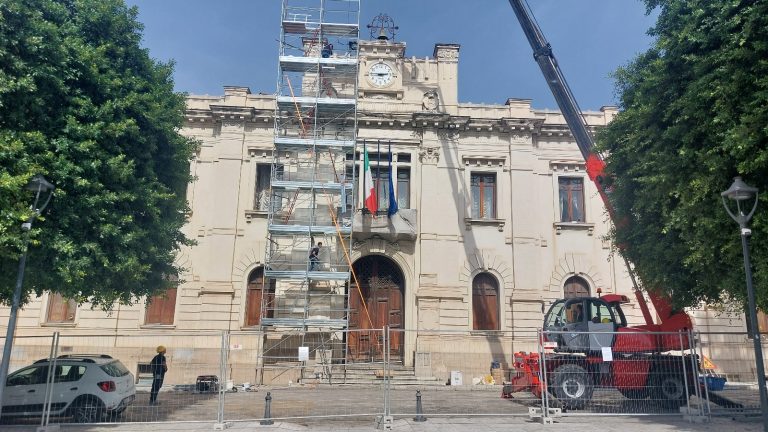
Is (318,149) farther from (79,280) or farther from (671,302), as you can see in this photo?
(671,302)

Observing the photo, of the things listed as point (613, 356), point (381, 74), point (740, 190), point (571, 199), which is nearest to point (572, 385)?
point (613, 356)

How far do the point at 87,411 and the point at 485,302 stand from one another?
16.4m

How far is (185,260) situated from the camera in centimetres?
2338

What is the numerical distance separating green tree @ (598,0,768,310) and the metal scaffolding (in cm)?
1170

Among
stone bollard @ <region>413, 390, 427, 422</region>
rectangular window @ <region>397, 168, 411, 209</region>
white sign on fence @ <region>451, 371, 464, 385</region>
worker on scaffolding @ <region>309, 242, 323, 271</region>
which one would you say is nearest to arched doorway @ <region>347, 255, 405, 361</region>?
worker on scaffolding @ <region>309, 242, 323, 271</region>

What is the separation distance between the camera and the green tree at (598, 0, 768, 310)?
9.69 meters

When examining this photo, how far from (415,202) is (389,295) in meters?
4.30

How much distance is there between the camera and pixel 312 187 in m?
21.7

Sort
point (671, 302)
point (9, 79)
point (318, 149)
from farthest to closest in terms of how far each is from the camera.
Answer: point (318, 149) < point (671, 302) < point (9, 79)

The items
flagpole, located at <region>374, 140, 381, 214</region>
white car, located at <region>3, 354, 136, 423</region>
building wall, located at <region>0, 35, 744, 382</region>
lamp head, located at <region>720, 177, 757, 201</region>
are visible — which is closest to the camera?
lamp head, located at <region>720, 177, 757, 201</region>

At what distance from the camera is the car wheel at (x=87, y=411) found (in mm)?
11953

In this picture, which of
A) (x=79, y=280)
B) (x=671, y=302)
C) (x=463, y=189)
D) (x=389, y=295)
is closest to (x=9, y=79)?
(x=79, y=280)

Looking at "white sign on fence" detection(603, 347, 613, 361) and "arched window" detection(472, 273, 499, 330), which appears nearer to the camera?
"white sign on fence" detection(603, 347, 613, 361)

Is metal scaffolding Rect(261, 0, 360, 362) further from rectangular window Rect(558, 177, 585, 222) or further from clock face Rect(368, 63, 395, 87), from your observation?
rectangular window Rect(558, 177, 585, 222)
